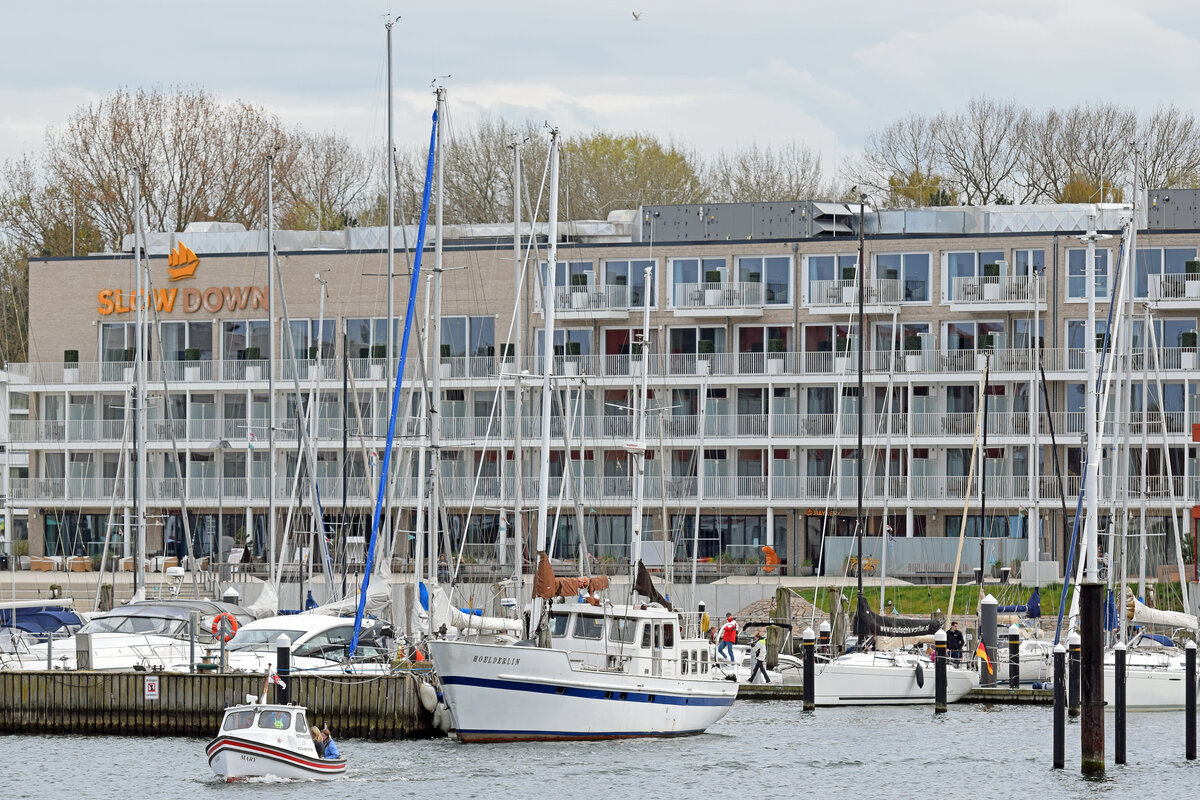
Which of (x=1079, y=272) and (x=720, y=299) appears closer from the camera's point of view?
A: (x=1079, y=272)

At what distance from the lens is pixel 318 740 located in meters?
34.8

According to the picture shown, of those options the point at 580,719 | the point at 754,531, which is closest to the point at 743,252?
the point at 754,531

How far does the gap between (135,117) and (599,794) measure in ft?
227

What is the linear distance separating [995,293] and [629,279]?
15383mm

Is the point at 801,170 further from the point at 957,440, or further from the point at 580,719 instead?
the point at 580,719

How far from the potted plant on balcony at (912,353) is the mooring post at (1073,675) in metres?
33.3

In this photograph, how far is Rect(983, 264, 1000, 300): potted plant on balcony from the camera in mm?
76188

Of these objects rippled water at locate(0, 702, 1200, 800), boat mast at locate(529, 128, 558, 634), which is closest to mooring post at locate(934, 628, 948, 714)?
rippled water at locate(0, 702, 1200, 800)

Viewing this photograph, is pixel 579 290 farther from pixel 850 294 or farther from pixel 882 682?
pixel 882 682

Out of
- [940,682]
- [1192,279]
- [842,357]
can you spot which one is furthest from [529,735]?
[1192,279]

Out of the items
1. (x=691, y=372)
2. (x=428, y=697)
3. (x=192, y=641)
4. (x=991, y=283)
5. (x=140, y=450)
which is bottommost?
(x=428, y=697)

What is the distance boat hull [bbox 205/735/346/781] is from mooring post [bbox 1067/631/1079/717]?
15043 mm

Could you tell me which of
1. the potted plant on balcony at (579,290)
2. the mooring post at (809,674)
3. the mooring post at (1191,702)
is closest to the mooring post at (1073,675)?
the mooring post at (1191,702)

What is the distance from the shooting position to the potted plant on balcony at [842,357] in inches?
2938
